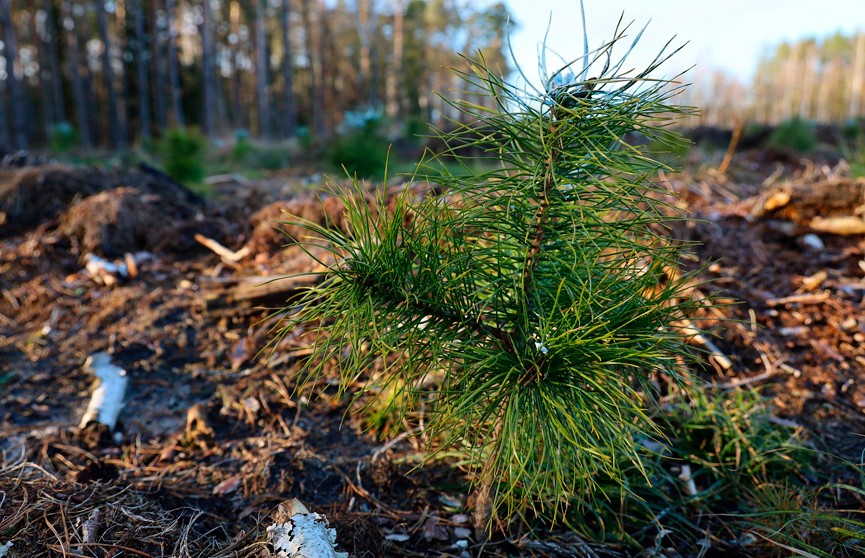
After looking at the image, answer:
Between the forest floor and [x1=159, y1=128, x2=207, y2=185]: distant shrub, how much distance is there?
2097 millimetres

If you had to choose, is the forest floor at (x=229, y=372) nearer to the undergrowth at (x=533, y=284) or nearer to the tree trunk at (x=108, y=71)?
the undergrowth at (x=533, y=284)

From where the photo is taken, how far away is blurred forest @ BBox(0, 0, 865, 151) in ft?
66.9

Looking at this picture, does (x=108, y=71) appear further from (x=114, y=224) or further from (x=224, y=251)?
(x=224, y=251)

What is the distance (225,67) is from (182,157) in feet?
123

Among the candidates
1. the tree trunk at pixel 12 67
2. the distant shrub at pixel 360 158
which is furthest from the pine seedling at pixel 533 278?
the tree trunk at pixel 12 67

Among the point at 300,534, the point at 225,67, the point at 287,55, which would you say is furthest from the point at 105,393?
the point at 225,67

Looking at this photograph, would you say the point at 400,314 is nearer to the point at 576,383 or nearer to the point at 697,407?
the point at 576,383

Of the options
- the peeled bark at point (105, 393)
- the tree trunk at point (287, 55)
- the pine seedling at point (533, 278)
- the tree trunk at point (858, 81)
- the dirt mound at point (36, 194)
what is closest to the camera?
the pine seedling at point (533, 278)

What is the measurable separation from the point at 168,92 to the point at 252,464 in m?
32.6

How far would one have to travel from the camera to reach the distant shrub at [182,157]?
7168 millimetres

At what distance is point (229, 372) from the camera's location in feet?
9.52

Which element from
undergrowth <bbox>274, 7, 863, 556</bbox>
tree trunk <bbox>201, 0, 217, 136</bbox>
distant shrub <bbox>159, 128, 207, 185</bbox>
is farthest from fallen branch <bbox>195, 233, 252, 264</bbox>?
tree trunk <bbox>201, 0, 217, 136</bbox>

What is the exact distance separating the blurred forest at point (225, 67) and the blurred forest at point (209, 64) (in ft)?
0.30

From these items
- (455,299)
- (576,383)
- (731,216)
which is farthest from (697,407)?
(731,216)
